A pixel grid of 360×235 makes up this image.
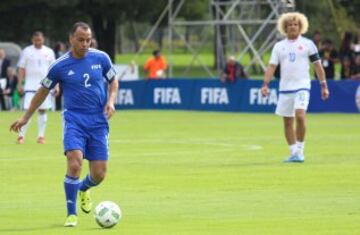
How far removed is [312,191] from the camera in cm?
1686

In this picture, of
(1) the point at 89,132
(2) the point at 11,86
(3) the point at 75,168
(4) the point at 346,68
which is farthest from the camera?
(2) the point at 11,86

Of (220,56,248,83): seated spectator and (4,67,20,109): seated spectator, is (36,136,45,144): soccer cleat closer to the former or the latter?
(220,56,248,83): seated spectator

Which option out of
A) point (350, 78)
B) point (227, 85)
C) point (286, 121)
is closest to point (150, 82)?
point (227, 85)

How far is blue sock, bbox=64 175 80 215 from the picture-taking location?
539 inches

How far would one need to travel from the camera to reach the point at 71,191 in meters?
13.8

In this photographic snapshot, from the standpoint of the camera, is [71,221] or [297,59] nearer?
[71,221]

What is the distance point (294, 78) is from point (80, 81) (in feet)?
27.4

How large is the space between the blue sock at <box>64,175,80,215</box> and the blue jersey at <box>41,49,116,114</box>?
2.70ft

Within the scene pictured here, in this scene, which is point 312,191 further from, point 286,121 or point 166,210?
point 286,121

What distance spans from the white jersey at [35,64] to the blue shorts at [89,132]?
13881 mm

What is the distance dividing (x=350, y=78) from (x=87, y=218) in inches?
1027

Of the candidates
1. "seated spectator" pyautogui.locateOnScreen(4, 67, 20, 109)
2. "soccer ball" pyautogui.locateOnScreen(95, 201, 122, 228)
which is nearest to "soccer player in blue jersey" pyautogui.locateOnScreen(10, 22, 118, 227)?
"soccer ball" pyautogui.locateOnScreen(95, 201, 122, 228)

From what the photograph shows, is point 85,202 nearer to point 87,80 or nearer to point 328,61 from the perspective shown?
point 87,80

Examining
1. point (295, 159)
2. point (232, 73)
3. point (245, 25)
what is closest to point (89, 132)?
point (295, 159)
